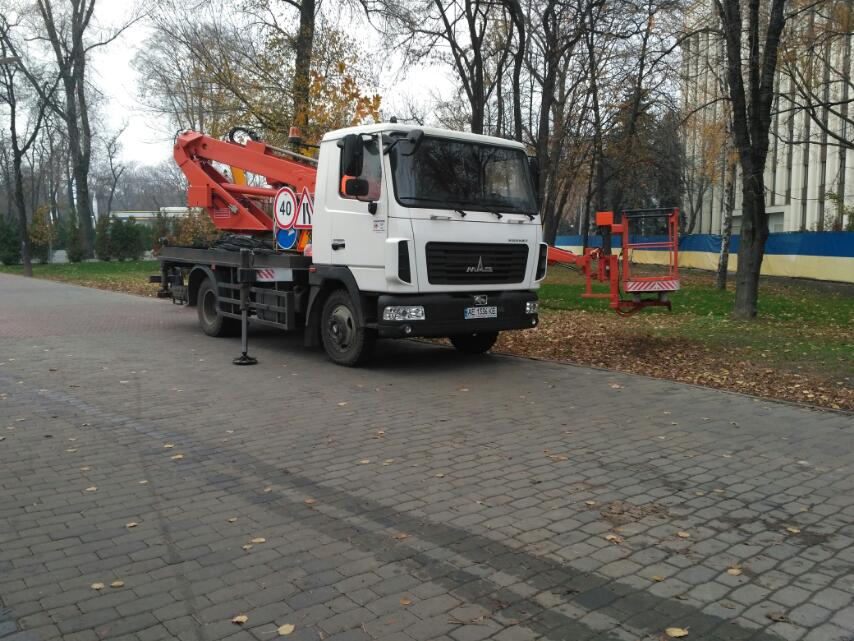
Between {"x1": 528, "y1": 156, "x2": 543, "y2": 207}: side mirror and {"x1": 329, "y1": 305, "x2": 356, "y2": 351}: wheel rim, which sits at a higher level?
{"x1": 528, "y1": 156, "x2": 543, "y2": 207}: side mirror

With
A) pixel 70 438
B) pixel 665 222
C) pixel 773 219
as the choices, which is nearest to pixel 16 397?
pixel 70 438

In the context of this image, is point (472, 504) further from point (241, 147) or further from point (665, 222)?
point (241, 147)

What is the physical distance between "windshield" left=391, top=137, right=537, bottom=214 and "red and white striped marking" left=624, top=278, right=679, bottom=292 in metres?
1.63

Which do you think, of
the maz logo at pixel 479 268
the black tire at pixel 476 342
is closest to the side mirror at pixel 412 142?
the maz logo at pixel 479 268

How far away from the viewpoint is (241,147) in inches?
528

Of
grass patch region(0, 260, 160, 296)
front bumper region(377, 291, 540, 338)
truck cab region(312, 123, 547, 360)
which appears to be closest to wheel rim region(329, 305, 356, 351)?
truck cab region(312, 123, 547, 360)

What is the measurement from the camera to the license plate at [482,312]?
9786 mm

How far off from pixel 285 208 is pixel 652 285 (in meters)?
5.30

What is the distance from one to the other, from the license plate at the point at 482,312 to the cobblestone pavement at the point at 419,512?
3.45 ft

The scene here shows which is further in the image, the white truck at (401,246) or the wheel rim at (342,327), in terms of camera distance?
the wheel rim at (342,327)

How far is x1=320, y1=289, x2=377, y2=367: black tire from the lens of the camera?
992cm

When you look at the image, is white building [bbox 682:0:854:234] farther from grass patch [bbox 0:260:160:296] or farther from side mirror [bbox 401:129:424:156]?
grass patch [bbox 0:260:160:296]

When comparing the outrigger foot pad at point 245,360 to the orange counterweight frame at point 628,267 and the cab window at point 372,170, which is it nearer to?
the cab window at point 372,170

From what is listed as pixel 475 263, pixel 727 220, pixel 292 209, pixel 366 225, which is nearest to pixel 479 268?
pixel 475 263
